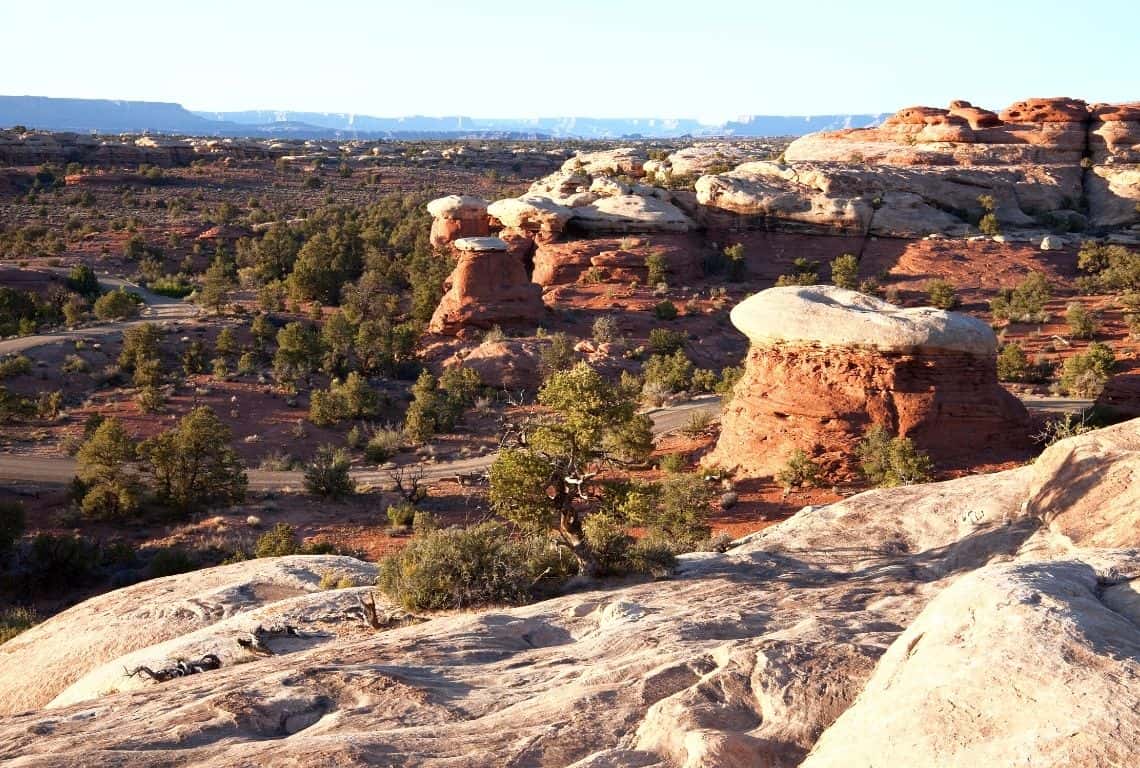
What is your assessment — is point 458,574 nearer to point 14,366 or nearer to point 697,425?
point 697,425

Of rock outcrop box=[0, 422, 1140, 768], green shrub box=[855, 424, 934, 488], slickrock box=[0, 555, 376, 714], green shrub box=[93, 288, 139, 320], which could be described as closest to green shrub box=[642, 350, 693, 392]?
green shrub box=[855, 424, 934, 488]

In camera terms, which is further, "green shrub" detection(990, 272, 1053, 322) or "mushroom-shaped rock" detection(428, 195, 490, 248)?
"mushroom-shaped rock" detection(428, 195, 490, 248)

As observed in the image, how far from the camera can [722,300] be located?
125ft

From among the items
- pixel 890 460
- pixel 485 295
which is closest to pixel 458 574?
pixel 890 460

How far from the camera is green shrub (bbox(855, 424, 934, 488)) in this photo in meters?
17.0

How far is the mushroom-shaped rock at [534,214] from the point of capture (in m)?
41.0

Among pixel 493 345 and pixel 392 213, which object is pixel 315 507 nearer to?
pixel 493 345

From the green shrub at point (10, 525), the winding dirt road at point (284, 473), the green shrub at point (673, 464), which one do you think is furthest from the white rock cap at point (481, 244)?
the green shrub at point (10, 525)

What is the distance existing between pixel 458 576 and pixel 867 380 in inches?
436

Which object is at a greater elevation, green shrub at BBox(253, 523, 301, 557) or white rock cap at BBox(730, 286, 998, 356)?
white rock cap at BBox(730, 286, 998, 356)

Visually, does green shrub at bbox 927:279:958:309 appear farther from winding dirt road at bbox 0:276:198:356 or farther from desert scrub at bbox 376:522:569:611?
winding dirt road at bbox 0:276:198:356

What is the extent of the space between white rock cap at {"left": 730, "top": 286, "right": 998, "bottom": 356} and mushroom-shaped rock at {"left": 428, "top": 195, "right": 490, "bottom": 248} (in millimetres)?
24046

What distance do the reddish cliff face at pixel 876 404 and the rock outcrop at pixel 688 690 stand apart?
Result: 8.70 meters

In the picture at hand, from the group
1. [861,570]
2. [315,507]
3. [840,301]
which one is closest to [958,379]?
[840,301]
